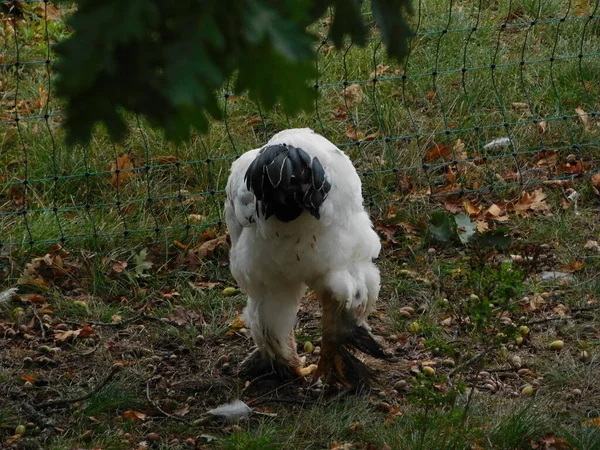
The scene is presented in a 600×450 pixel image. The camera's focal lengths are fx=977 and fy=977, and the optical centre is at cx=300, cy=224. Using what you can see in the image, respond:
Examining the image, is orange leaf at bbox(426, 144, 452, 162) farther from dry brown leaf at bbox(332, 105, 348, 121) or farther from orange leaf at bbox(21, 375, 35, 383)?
orange leaf at bbox(21, 375, 35, 383)

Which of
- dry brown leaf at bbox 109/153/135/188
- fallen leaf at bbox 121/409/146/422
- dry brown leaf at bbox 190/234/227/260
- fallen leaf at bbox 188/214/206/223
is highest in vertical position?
dry brown leaf at bbox 109/153/135/188

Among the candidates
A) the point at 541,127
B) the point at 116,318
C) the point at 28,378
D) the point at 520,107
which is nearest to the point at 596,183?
the point at 541,127

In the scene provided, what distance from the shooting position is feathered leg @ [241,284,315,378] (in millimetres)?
4242

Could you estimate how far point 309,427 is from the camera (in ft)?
13.1

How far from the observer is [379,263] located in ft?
17.7

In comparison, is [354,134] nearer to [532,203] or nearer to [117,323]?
[532,203]

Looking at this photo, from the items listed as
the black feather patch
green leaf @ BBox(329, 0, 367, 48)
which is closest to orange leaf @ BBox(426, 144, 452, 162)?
the black feather patch

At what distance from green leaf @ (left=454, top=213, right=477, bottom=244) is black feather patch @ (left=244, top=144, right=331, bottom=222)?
5.97 feet

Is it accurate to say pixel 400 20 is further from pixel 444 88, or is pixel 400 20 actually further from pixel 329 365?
pixel 444 88

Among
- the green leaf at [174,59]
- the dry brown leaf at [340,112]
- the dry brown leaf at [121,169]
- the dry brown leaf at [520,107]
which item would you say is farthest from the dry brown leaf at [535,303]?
the green leaf at [174,59]

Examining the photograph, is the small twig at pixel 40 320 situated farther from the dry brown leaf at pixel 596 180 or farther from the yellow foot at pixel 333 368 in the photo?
the dry brown leaf at pixel 596 180

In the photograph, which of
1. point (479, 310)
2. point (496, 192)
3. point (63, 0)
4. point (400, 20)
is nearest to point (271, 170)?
point (479, 310)

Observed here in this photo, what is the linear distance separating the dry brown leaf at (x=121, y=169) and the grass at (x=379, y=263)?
0.07 ft

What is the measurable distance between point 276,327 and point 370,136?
210 centimetres
